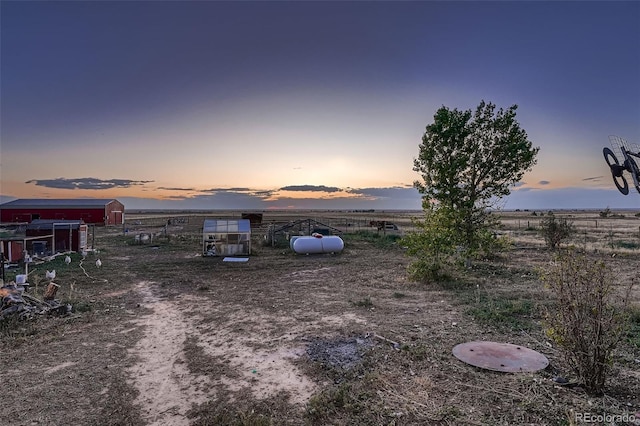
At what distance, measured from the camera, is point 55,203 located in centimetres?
5206

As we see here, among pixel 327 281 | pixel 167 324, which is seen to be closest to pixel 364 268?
pixel 327 281

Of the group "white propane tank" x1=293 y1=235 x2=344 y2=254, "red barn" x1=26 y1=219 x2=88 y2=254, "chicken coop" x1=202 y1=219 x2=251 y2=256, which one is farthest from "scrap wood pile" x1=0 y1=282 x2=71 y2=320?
"red barn" x1=26 y1=219 x2=88 y2=254

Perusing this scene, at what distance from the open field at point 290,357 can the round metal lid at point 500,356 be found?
0.19m

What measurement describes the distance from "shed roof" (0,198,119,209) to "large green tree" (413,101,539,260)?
5067cm

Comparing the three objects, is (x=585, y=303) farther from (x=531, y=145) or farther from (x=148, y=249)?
(x=148, y=249)

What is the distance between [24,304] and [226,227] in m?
13.8

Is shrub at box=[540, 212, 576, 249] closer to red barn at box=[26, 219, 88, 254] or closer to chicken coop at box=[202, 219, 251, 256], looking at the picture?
chicken coop at box=[202, 219, 251, 256]

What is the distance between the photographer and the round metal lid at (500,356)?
644cm

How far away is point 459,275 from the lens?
15.2 metres

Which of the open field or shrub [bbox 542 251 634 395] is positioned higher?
shrub [bbox 542 251 634 395]

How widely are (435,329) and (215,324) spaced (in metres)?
5.82

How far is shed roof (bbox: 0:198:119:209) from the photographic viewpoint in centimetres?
5028

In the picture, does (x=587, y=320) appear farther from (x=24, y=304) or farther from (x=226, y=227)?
(x=226, y=227)

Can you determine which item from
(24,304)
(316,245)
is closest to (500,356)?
(24,304)
